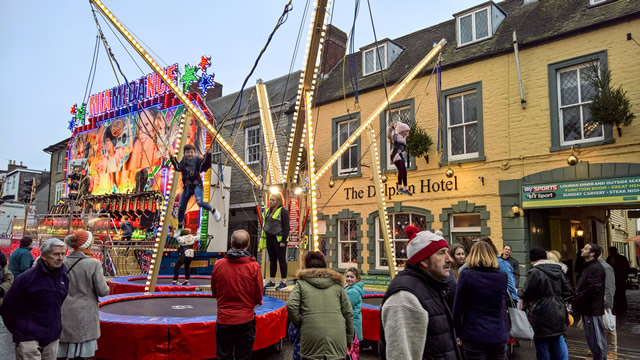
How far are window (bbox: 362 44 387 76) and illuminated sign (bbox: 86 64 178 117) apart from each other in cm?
1166

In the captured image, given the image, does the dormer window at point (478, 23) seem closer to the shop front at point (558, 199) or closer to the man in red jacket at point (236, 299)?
the shop front at point (558, 199)

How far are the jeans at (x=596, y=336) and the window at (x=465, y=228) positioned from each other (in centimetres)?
622

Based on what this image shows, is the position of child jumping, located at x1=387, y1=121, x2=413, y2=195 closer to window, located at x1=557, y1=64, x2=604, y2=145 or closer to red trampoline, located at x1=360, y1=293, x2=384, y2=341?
window, located at x1=557, y1=64, x2=604, y2=145

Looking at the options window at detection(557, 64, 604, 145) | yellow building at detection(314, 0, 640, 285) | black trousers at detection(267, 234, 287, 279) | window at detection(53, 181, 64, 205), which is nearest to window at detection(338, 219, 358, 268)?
yellow building at detection(314, 0, 640, 285)

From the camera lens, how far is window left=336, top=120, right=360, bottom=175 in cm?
1625

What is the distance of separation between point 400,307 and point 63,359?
3882 mm

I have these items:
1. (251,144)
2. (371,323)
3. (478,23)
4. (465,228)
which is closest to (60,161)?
(251,144)

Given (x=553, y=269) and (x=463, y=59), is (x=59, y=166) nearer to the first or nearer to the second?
(x=463, y=59)

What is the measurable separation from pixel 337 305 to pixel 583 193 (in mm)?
9321

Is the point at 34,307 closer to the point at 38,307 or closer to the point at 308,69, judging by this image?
the point at 38,307

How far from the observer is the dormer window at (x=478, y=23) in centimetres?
1421

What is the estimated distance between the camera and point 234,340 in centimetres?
483

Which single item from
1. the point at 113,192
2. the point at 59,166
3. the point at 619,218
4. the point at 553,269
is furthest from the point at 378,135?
the point at 59,166

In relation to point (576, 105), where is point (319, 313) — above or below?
below
